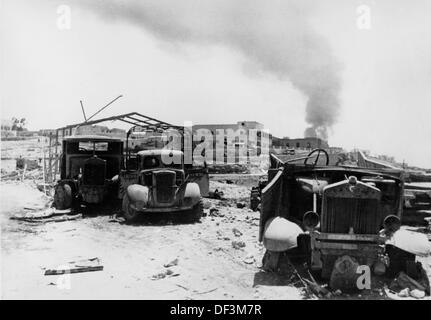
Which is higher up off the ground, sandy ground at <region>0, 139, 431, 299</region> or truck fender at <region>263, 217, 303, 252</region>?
truck fender at <region>263, 217, 303, 252</region>

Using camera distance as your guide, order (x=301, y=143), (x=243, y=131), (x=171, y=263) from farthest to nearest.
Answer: (x=301, y=143)
(x=243, y=131)
(x=171, y=263)

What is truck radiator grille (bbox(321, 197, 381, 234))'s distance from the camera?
6.12 metres

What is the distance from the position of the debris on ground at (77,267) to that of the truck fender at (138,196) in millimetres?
3930

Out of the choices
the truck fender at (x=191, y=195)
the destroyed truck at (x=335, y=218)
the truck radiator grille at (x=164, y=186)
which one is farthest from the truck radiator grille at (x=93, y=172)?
the destroyed truck at (x=335, y=218)

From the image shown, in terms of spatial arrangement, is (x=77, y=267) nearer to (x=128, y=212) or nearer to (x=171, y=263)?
(x=171, y=263)

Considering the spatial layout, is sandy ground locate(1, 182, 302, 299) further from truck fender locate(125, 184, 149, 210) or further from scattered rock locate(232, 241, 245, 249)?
truck fender locate(125, 184, 149, 210)

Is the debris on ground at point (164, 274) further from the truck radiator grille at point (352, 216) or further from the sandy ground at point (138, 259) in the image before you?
the truck radiator grille at point (352, 216)

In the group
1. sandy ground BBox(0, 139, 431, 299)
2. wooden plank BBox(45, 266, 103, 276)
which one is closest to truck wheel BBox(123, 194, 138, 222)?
sandy ground BBox(0, 139, 431, 299)

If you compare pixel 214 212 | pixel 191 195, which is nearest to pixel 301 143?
pixel 214 212

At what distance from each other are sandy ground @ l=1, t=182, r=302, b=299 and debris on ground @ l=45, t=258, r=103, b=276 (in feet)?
0.51

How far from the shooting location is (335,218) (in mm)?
6164

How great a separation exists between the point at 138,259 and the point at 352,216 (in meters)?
4.18

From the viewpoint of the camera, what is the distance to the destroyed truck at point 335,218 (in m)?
6.05
